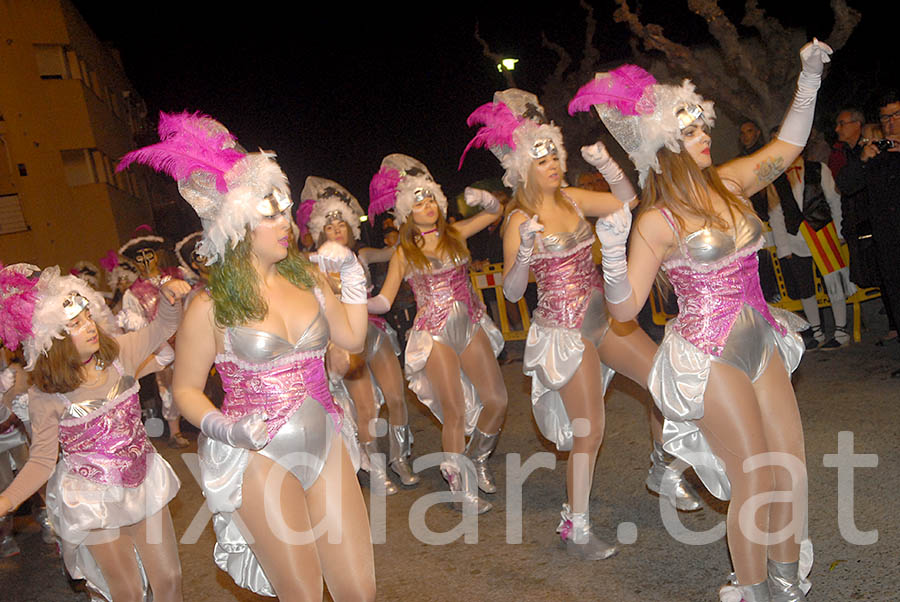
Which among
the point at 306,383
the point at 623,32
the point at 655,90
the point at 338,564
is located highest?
the point at 623,32

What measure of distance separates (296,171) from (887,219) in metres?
26.1

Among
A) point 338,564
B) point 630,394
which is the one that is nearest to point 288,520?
point 338,564

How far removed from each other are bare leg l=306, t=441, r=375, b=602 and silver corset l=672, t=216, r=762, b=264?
169 cm

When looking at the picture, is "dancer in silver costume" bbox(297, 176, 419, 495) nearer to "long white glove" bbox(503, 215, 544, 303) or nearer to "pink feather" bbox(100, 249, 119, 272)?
"long white glove" bbox(503, 215, 544, 303)

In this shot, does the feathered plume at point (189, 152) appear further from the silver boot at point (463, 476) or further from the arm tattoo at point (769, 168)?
the silver boot at point (463, 476)

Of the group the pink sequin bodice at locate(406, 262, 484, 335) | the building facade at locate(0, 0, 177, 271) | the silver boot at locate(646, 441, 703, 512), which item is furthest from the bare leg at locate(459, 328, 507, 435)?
the building facade at locate(0, 0, 177, 271)

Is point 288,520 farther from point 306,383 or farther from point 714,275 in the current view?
point 714,275

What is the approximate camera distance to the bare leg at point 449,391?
17.2 feet

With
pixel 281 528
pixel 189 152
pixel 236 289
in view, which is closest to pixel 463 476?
pixel 281 528

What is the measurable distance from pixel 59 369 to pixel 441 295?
2541mm

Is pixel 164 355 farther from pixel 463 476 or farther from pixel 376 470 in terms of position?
pixel 376 470

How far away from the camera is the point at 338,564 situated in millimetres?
2914

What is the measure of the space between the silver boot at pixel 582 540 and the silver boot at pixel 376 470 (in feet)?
6.08

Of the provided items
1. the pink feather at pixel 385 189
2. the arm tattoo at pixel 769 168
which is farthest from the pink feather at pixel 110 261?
the arm tattoo at pixel 769 168
